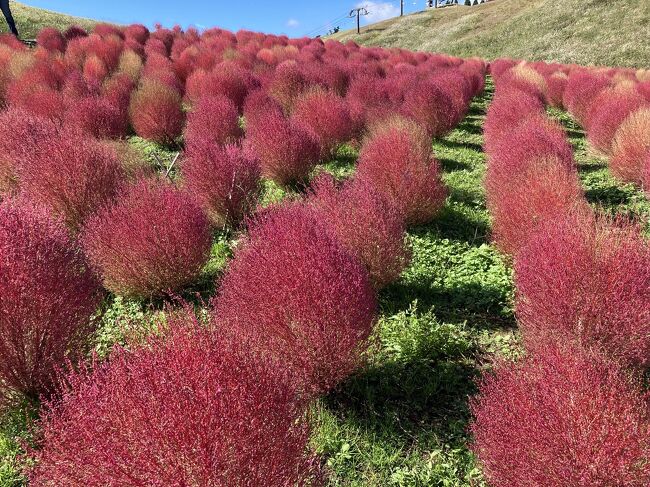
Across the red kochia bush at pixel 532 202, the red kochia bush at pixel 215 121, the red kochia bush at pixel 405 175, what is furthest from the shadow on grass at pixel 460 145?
the red kochia bush at pixel 215 121

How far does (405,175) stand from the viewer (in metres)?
5.29

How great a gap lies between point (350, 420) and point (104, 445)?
1.75 metres

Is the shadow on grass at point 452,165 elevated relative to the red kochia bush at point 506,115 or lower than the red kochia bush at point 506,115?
lower

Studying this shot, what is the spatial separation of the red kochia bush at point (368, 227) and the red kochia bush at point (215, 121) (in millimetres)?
3713

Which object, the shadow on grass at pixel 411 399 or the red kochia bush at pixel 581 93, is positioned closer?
the shadow on grass at pixel 411 399

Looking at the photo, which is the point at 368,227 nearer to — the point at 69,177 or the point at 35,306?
the point at 35,306

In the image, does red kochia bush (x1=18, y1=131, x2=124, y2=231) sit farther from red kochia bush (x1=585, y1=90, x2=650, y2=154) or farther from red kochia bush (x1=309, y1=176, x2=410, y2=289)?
red kochia bush (x1=585, y1=90, x2=650, y2=154)

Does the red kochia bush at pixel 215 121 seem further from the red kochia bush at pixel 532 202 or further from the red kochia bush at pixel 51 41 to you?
the red kochia bush at pixel 51 41

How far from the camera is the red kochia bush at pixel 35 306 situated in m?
2.54

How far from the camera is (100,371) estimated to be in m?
1.68

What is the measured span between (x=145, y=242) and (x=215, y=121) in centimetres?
416

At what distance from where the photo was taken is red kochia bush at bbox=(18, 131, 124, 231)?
14.9ft

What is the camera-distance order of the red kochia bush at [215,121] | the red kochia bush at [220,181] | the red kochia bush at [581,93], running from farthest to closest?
the red kochia bush at [581,93] < the red kochia bush at [215,121] < the red kochia bush at [220,181]

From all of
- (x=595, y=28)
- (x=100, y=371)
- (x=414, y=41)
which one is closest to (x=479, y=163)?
(x=100, y=371)
